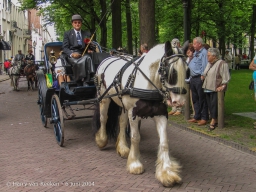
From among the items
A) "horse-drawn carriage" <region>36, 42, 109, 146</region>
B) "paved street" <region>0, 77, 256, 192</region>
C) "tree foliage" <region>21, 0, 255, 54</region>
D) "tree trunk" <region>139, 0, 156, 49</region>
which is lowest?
"paved street" <region>0, 77, 256, 192</region>

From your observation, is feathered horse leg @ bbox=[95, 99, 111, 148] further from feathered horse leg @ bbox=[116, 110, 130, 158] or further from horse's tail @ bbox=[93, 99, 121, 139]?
feathered horse leg @ bbox=[116, 110, 130, 158]

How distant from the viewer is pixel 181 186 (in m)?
4.84

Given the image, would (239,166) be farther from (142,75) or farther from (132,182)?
(142,75)

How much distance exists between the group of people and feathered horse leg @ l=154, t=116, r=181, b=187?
10.9 feet

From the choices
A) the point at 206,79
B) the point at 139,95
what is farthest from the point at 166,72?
the point at 206,79

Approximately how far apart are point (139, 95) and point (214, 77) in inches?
140

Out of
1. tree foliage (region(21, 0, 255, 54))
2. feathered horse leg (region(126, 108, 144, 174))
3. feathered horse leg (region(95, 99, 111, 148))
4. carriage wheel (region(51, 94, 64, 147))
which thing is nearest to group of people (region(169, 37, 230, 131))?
feathered horse leg (region(95, 99, 111, 148))

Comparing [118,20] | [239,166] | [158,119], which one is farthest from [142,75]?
[118,20]

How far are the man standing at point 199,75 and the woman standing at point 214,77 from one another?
36cm

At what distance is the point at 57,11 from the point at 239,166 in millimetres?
24770

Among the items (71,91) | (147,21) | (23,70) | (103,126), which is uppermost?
(147,21)

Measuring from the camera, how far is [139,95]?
498cm

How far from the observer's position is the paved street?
4891 millimetres

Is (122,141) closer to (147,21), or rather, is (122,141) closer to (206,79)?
(206,79)
